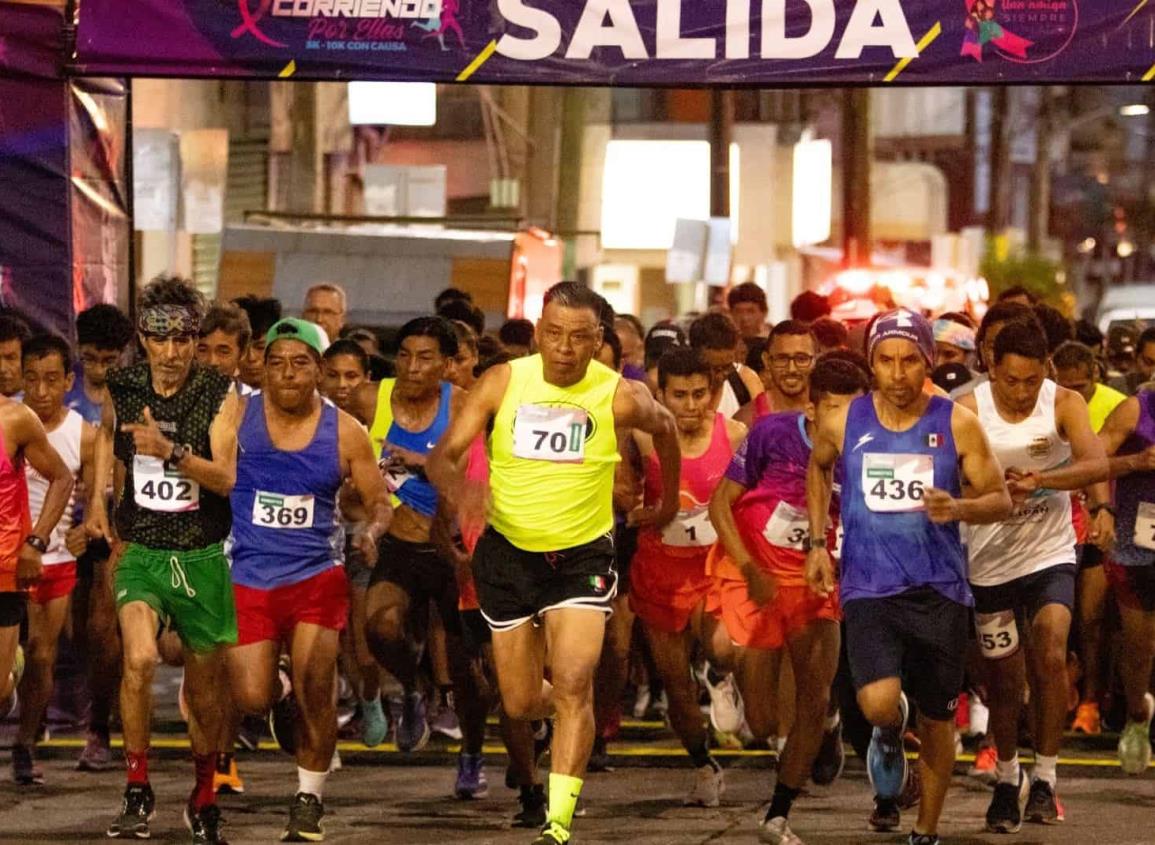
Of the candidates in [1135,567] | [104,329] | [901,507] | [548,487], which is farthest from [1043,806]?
[104,329]

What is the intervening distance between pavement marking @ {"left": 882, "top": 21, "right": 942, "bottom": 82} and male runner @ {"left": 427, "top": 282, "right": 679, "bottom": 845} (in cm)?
373

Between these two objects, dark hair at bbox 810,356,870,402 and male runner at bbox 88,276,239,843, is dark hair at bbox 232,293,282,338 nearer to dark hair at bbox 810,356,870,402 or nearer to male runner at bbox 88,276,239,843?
male runner at bbox 88,276,239,843

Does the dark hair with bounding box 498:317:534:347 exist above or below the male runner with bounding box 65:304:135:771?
above

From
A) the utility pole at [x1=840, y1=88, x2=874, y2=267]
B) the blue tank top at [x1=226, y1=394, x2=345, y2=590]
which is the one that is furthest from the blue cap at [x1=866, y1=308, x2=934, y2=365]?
the utility pole at [x1=840, y1=88, x2=874, y2=267]

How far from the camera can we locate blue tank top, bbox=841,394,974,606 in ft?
31.8

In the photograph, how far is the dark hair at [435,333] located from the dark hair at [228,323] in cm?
78

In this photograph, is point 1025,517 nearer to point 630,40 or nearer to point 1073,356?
point 1073,356

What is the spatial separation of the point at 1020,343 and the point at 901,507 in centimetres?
120

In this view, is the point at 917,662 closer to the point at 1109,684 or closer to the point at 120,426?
the point at 120,426

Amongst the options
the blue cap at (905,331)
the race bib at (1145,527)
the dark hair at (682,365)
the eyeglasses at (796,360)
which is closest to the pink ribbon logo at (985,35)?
the eyeglasses at (796,360)

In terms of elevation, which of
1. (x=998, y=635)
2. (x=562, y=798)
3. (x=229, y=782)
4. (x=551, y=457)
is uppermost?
(x=551, y=457)

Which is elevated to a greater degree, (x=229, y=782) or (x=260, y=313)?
(x=260, y=313)

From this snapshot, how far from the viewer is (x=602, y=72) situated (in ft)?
43.2

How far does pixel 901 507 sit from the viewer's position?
9719 millimetres
